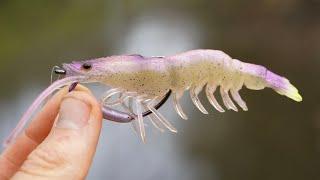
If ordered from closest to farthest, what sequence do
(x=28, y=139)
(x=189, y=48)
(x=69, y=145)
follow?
(x=69, y=145)
(x=28, y=139)
(x=189, y=48)

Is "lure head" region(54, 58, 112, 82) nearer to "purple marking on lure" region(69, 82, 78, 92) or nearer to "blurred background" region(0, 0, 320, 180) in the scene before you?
"purple marking on lure" region(69, 82, 78, 92)

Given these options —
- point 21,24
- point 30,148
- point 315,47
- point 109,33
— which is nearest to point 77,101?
point 30,148

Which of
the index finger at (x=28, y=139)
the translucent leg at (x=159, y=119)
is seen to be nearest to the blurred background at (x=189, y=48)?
the index finger at (x=28, y=139)

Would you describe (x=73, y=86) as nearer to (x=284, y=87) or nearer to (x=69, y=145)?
(x=69, y=145)

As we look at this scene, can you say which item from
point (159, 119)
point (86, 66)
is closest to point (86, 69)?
point (86, 66)

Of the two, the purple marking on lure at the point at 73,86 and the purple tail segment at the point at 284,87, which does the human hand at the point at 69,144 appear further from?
the purple tail segment at the point at 284,87

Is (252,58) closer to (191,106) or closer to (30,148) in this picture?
(191,106)
